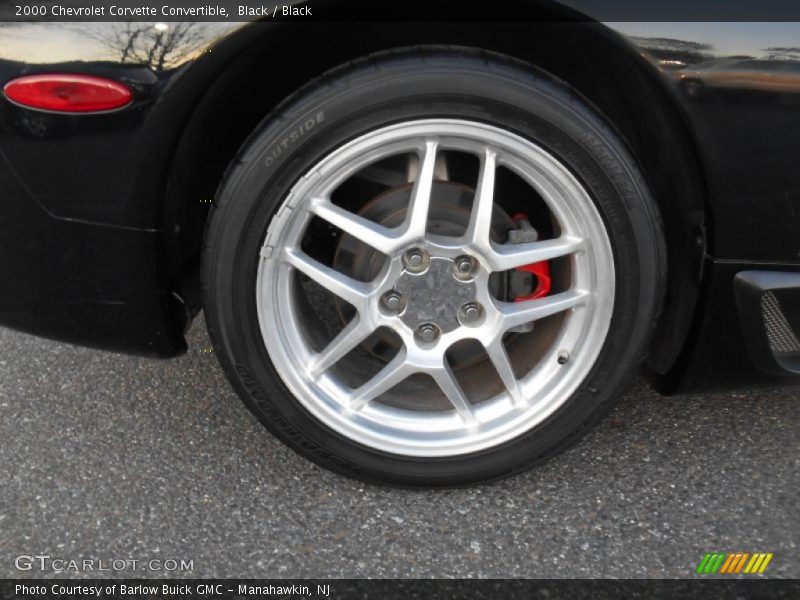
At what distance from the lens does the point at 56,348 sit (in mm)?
2592

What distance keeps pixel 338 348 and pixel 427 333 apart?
0.21 meters

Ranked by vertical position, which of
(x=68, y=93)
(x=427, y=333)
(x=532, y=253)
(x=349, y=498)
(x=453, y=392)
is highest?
(x=68, y=93)

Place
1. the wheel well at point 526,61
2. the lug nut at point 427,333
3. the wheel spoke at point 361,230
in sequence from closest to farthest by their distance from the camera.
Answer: the wheel well at point 526,61 < the wheel spoke at point 361,230 < the lug nut at point 427,333

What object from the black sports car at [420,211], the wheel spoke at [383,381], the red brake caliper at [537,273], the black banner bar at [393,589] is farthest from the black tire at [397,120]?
the black banner bar at [393,589]

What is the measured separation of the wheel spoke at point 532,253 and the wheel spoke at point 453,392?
11.3 inches

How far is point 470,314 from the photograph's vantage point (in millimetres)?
1936

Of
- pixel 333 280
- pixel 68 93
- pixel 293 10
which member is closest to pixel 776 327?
pixel 333 280

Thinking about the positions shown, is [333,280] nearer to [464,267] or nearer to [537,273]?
[464,267]

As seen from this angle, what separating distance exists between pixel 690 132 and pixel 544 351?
2.07 ft

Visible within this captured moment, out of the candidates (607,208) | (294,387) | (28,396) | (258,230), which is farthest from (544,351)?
(28,396)

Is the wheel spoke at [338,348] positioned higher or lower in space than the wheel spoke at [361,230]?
lower

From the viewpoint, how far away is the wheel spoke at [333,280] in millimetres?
1856

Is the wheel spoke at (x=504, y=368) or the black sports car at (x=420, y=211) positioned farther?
the wheel spoke at (x=504, y=368)

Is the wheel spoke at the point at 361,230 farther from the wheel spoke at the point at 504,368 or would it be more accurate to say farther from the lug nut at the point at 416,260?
the wheel spoke at the point at 504,368
